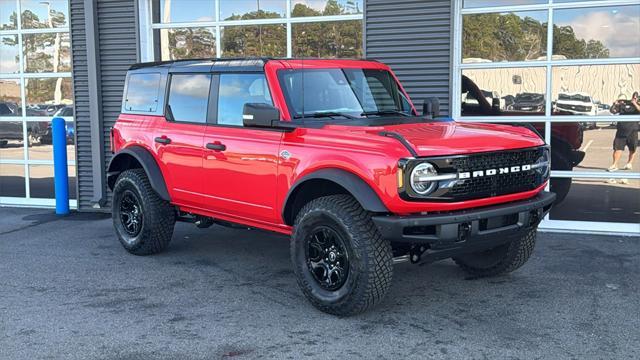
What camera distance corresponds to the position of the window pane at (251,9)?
9281 mm

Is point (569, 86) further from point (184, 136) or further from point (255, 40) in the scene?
point (184, 136)

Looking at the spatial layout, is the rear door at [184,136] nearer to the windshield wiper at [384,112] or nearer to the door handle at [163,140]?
the door handle at [163,140]

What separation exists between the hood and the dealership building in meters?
2.93

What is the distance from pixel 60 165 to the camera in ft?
31.2

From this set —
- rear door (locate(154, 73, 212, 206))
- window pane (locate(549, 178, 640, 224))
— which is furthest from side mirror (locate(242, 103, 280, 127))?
window pane (locate(549, 178, 640, 224))

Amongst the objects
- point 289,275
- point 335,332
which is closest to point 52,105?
point 289,275

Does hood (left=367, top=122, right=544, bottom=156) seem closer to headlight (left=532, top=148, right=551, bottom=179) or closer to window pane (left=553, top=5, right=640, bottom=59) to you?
headlight (left=532, top=148, right=551, bottom=179)

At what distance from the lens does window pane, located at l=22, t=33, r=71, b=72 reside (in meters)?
10.2

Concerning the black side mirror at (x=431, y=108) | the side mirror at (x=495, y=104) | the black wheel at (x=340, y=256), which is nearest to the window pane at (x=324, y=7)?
the side mirror at (x=495, y=104)

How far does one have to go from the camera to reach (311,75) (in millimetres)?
5738

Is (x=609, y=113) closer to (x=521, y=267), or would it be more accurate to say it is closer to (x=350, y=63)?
(x=521, y=267)

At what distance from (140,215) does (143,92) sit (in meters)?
1.29

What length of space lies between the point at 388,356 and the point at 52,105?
7.98 meters

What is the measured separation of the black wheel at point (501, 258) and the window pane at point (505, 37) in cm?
322
